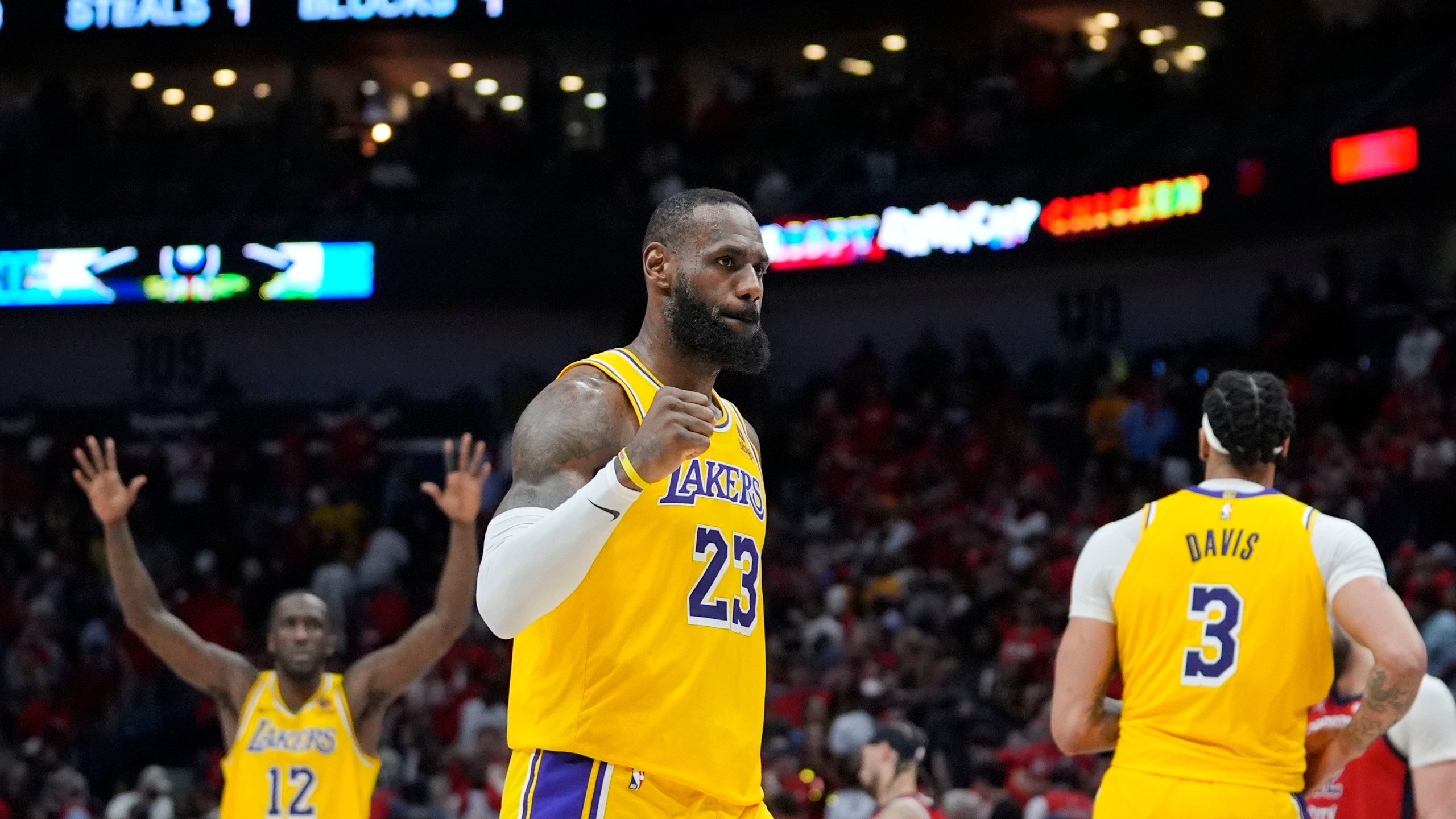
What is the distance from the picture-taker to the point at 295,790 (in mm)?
6598

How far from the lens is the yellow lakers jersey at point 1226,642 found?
4.35 m

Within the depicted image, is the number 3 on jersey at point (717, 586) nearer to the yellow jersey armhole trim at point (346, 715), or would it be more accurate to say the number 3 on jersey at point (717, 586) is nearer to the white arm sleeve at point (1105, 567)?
the white arm sleeve at point (1105, 567)

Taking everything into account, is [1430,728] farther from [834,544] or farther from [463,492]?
[834,544]

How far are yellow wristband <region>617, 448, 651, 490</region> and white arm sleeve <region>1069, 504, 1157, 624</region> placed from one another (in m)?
1.66

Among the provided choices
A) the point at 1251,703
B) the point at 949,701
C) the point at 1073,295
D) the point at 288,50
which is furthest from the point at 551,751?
the point at 288,50

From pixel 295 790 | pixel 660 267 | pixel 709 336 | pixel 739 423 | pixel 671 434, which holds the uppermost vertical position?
pixel 660 267

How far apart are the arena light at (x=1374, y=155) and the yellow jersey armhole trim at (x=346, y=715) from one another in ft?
35.3

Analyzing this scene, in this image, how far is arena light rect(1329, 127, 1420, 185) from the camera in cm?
1449

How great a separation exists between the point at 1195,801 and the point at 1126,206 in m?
13.1

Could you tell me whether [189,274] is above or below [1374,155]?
below

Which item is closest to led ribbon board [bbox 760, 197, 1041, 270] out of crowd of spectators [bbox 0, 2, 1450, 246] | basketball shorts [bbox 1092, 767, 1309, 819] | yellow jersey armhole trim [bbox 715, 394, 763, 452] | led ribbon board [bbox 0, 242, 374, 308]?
crowd of spectators [bbox 0, 2, 1450, 246]

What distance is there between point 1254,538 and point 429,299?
16.4 m

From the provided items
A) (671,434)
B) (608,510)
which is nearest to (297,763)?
(608,510)

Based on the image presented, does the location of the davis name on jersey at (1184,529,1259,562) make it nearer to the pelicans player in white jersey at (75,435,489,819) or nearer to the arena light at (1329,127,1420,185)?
the pelicans player in white jersey at (75,435,489,819)
